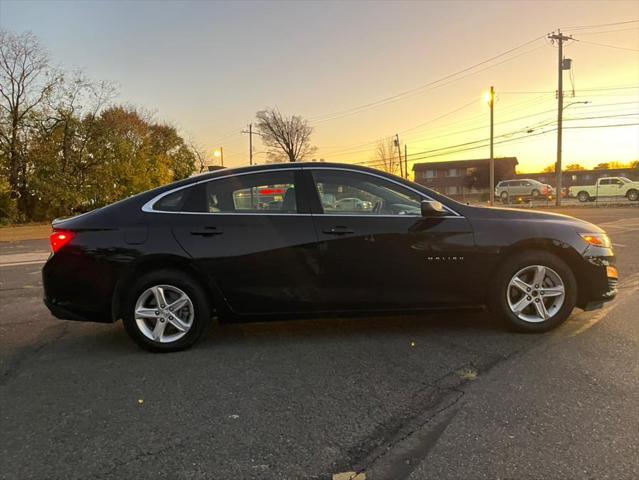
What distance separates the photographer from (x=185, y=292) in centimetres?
437

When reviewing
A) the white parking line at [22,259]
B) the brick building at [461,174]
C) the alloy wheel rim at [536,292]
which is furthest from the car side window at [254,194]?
the brick building at [461,174]

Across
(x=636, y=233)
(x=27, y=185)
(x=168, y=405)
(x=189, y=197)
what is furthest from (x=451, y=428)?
(x=27, y=185)

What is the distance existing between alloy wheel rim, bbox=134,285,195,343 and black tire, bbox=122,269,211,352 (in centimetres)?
3

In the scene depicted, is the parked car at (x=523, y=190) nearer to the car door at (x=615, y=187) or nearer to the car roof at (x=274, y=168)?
the car door at (x=615, y=187)

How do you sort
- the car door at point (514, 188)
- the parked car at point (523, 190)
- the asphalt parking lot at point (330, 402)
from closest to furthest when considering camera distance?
the asphalt parking lot at point (330, 402), the parked car at point (523, 190), the car door at point (514, 188)

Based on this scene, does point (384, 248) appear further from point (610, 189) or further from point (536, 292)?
point (610, 189)

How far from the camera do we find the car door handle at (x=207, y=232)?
4395 millimetres

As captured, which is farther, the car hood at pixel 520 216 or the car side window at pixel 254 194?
the car hood at pixel 520 216

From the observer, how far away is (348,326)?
5102mm

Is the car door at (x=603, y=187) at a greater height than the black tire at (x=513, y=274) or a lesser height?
greater

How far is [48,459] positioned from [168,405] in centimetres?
79

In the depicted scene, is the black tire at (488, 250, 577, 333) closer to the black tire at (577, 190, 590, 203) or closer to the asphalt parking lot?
the asphalt parking lot

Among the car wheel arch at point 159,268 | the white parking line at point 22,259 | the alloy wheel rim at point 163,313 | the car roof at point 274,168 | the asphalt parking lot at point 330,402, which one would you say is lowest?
the asphalt parking lot at point 330,402

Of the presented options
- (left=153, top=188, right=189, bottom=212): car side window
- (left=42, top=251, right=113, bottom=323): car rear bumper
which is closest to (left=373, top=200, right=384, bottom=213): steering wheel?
(left=153, top=188, right=189, bottom=212): car side window
